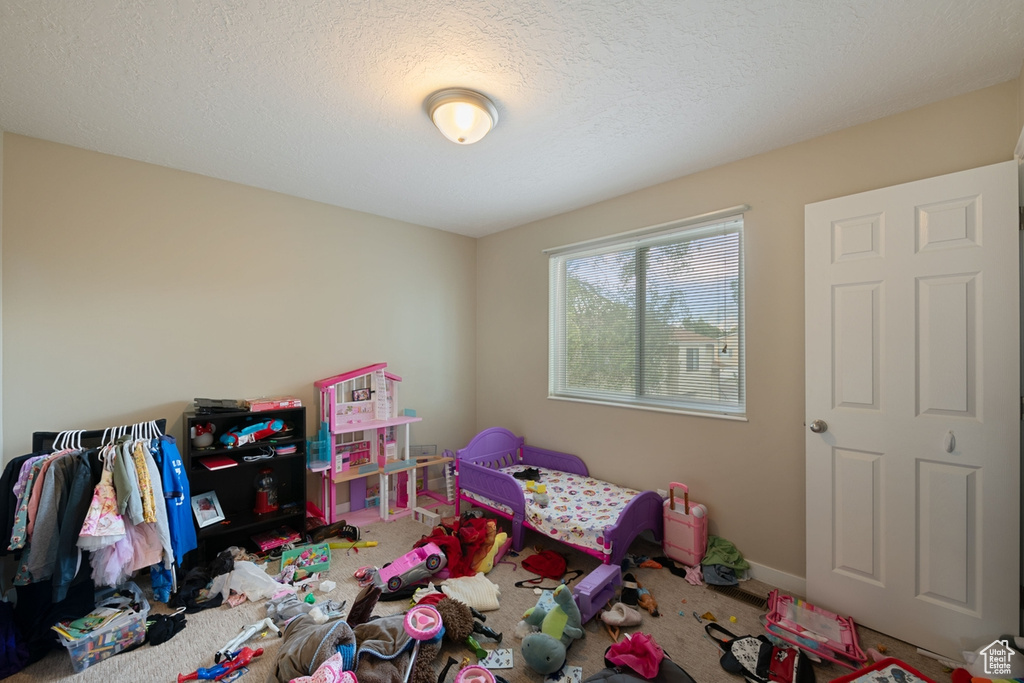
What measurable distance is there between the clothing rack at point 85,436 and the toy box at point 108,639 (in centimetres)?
92

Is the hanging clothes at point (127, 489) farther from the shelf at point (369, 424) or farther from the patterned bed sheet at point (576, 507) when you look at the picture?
the patterned bed sheet at point (576, 507)

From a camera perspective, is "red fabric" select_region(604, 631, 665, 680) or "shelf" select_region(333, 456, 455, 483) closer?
"red fabric" select_region(604, 631, 665, 680)

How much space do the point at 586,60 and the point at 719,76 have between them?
601 millimetres

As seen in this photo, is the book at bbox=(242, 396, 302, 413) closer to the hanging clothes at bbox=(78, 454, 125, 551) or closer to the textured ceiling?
the hanging clothes at bbox=(78, 454, 125, 551)

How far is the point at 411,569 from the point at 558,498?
107 centimetres

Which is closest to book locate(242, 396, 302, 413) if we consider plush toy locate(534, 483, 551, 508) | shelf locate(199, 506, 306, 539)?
shelf locate(199, 506, 306, 539)

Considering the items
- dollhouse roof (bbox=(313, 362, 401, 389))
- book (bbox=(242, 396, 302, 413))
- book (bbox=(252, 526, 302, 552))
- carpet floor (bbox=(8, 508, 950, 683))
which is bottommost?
carpet floor (bbox=(8, 508, 950, 683))

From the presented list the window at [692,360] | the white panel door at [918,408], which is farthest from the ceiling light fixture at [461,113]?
the window at [692,360]

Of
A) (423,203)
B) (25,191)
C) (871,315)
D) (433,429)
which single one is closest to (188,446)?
(25,191)

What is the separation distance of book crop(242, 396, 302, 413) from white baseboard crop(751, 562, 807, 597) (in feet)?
10.4

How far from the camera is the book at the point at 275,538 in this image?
8.96 ft

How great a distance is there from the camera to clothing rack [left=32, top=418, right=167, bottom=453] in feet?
7.06

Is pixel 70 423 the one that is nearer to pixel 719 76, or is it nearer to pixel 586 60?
pixel 586 60

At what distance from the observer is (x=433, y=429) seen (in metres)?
4.05
